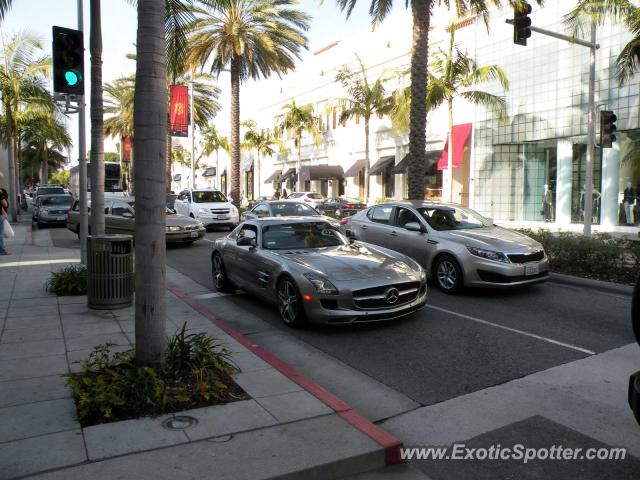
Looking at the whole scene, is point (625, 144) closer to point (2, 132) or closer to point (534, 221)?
point (534, 221)

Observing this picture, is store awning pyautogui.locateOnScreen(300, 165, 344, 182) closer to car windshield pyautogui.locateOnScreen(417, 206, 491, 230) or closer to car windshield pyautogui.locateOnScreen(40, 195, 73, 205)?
car windshield pyautogui.locateOnScreen(40, 195, 73, 205)

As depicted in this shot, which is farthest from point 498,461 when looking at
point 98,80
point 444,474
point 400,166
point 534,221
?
point 400,166

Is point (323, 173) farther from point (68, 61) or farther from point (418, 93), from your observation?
point (68, 61)

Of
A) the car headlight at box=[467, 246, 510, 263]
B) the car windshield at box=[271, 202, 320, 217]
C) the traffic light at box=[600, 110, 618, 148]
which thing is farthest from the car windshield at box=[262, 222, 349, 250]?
the traffic light at box=[600, 110, 618, 148]

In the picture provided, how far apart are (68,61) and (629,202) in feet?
67.7

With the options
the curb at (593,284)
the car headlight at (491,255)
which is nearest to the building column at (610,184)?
the curb at (593,284)

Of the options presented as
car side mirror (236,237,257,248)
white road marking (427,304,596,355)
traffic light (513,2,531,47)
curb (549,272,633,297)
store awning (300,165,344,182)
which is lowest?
white road marking (427,304,596,355)

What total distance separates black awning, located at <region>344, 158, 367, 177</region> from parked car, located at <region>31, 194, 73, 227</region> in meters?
19.3

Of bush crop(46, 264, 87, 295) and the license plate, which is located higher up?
the license plate

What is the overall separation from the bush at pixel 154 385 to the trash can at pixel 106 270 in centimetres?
271

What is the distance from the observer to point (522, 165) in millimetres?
27047

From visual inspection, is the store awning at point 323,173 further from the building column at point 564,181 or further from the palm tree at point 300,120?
the building column at point 564,181

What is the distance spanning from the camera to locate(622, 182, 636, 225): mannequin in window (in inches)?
859

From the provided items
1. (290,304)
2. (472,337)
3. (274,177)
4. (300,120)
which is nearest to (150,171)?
(290,304)
